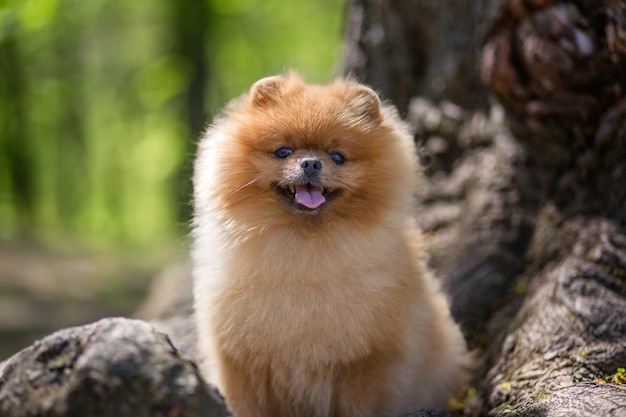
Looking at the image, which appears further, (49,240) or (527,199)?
(49,240)

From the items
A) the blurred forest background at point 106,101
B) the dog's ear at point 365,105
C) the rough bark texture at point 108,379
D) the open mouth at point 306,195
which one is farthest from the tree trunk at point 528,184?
the blurred forest background at point 106,101

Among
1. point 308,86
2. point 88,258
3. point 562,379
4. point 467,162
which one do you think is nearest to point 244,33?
point 88,258

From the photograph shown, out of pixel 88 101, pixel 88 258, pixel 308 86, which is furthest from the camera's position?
pixel 88 101

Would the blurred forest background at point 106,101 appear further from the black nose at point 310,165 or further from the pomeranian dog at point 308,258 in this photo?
the black nose at point 310,165

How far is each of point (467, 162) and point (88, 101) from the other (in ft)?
65.6

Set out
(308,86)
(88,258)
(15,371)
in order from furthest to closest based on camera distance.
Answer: (88,258) < (308,86) < (15,371)

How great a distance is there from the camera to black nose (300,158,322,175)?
325 cm

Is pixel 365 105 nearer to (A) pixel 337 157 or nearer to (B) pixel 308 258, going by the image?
(A) pixel 337 157

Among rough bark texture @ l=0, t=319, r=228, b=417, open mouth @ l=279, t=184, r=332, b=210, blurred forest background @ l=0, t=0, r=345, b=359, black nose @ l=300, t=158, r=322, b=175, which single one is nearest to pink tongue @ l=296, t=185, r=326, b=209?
open mouth @ l=279, t=184, r=332, b=210

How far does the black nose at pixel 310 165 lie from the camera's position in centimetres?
325

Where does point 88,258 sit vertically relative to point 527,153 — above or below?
above

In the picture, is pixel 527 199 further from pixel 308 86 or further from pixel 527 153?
pixel 308 86

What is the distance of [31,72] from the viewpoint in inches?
734

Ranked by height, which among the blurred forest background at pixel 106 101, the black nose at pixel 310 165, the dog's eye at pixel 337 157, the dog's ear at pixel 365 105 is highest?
the blurred forest background at pixel 106 101
